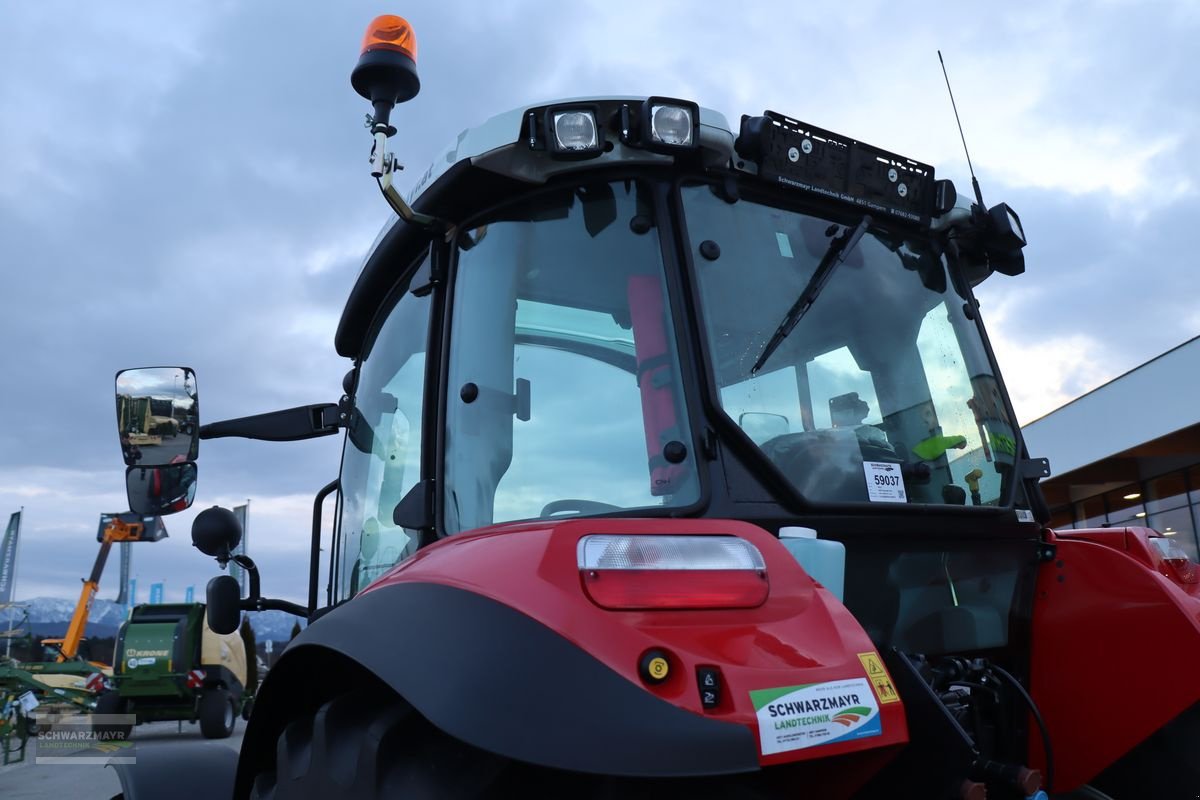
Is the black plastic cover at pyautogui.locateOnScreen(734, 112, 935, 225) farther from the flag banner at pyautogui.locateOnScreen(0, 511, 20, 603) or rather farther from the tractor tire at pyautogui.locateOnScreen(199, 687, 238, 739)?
the flag banner at pyautogui.locateOnScreen(0, 511, 20, 603)

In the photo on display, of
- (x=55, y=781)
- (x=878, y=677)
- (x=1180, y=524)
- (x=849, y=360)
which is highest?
(x=1180, y=524)

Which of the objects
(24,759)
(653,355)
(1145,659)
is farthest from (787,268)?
(24,759)

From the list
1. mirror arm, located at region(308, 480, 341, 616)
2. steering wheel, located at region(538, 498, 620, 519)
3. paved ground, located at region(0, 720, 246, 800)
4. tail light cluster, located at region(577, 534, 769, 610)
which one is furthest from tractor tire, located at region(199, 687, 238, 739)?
tail light cluster, located at region(577, 534, 769, 610)

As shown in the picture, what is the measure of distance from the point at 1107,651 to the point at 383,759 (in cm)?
182

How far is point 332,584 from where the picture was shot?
3168mm

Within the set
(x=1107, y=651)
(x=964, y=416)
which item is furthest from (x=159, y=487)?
(x=1107, y=651)

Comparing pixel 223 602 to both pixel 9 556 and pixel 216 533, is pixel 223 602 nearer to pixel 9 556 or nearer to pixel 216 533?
pixel 216 533

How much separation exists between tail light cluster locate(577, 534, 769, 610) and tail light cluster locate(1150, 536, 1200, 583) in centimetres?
162

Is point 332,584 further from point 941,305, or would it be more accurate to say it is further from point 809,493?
point 941,305

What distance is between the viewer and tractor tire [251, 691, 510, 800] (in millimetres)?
1390

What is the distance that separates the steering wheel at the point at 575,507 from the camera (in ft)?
6.42

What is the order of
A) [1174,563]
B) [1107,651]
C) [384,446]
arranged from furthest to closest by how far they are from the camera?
[384,446], [1174,563], [1107,651]

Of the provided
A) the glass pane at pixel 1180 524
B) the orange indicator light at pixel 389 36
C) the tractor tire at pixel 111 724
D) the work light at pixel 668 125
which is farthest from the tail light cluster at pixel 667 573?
the glass pane at pixel 1180 524

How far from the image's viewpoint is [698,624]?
1396mm
